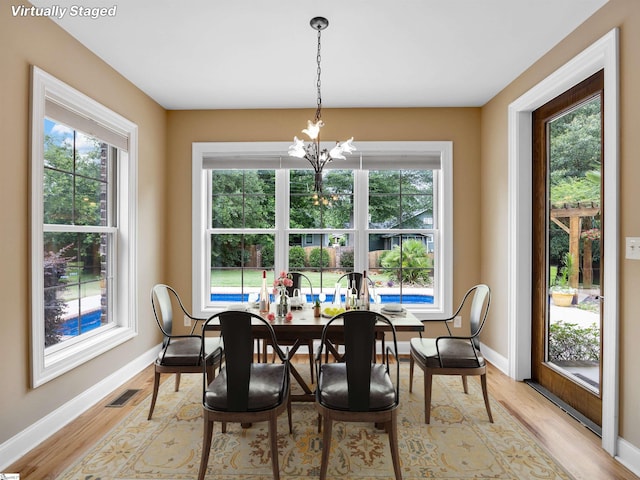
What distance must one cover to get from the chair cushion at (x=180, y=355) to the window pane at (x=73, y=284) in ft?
2.77

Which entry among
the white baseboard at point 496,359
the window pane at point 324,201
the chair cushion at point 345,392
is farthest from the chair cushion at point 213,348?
the white baseboard at point 496,359

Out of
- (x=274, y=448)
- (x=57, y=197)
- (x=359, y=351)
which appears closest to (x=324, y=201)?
(x=57, y=197)

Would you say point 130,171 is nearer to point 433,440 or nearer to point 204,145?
point 204,145

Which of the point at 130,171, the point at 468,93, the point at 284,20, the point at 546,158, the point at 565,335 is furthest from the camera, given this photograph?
the point at 468,93

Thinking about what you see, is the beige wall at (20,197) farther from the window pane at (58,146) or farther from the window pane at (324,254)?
the window pane at (324,254)

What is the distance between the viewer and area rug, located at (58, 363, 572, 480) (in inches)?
83.7

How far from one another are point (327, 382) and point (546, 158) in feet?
9.12

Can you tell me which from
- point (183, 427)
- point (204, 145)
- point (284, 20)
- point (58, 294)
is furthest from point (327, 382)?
point (204, 145)

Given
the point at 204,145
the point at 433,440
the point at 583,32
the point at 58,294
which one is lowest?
the point at 433,440

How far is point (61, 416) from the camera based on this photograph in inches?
104

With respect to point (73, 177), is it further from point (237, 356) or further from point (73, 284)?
point (237, 356)

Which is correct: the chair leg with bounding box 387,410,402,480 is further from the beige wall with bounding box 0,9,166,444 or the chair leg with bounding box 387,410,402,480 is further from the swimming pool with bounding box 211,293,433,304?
the swimming pool with bounding box 211,293,433,304

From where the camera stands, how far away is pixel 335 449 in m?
2.34

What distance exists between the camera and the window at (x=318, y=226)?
441 cm
